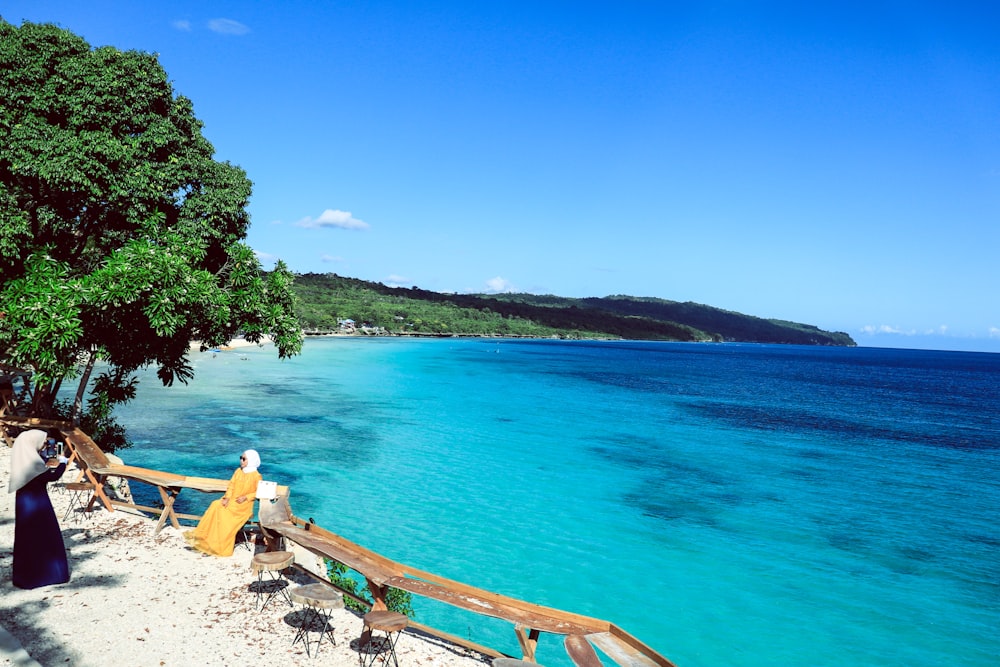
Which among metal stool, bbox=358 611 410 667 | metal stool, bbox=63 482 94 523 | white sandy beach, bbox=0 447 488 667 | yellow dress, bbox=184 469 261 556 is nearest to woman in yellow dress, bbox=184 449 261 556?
yellow dress, bbox=184 469 261 556

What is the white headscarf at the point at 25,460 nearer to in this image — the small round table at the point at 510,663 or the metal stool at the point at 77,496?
the metal stool at the point at 77,496

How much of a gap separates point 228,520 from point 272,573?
155cm

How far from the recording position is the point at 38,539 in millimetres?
8516

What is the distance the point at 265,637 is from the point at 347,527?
11656 millimetres

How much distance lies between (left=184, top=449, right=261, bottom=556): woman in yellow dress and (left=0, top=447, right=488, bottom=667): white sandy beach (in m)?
0.22

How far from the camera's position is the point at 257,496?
10.3 metres

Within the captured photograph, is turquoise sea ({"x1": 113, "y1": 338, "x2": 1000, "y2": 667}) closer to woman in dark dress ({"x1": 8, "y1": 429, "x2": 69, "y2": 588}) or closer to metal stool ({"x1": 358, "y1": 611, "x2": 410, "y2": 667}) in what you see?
metal stool ({"x1": 358, "y1": 611, "x2": 410, "y2": 667})

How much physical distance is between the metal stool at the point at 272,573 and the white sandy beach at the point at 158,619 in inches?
6.4

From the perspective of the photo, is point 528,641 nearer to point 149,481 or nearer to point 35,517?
point 35,517

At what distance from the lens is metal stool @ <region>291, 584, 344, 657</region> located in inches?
304

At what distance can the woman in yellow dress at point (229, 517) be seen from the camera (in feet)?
34.4

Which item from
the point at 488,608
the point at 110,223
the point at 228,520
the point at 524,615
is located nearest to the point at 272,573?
the point at 228,520

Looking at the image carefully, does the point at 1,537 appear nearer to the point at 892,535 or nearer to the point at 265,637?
the point at 265,637

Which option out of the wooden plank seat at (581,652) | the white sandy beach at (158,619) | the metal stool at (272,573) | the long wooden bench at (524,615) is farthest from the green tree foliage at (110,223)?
the wooden plank seat at (581,652)
